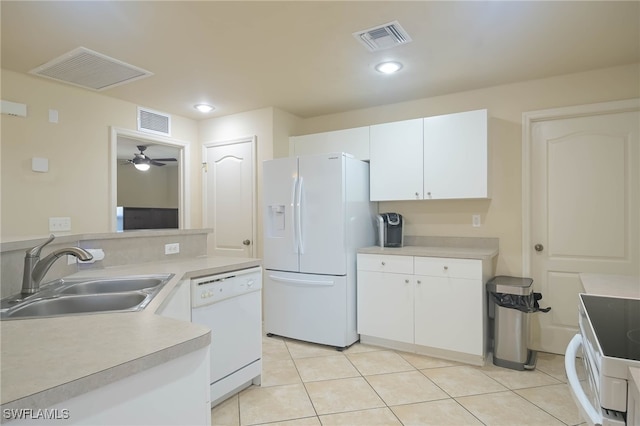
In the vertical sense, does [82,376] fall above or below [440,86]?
below

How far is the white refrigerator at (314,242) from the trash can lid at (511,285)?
1.17 m

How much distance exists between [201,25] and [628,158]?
331cm

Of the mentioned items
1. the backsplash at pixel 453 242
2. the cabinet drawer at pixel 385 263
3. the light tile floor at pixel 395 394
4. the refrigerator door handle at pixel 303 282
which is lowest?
the light tile floor at pixel 395 394

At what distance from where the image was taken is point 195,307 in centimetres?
202

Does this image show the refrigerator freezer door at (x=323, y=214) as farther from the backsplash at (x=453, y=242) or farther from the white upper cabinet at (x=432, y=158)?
the backsplash at (x=453, y=242)

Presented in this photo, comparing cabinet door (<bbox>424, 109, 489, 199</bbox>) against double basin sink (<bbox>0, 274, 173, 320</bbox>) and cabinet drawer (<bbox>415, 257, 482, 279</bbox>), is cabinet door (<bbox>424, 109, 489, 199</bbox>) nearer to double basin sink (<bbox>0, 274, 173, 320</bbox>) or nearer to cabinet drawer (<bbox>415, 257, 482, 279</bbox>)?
cabinet drawer (<bbox>415, 257, 482, 279</bbox>)

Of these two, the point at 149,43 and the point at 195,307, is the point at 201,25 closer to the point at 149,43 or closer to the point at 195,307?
the point at 149,43

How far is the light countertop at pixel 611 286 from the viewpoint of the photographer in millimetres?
1576

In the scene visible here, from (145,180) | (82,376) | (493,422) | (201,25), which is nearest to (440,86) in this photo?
(201,25)

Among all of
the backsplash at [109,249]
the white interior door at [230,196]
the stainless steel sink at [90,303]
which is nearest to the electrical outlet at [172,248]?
the backsplash at [109,249]

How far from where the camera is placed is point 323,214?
328cm

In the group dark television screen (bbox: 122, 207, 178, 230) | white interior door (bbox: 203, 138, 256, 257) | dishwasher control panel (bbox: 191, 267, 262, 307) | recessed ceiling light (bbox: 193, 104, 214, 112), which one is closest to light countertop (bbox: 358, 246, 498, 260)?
dishwasher control panel (bbox: 191, 267, 262, 307)

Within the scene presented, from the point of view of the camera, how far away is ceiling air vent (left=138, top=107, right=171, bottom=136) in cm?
378

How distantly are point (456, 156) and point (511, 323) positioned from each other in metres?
1.43
